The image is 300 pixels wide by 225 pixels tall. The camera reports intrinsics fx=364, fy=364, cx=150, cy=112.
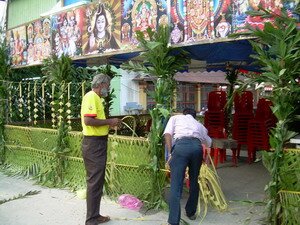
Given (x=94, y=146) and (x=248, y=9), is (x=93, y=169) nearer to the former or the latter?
(x=94, y=146)

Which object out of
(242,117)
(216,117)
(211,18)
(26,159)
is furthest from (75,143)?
(242,117)

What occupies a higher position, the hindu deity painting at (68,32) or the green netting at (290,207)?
the hindu deity painting at (68,32)

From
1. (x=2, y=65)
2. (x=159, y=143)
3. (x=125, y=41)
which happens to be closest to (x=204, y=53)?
(x=125, y=41)

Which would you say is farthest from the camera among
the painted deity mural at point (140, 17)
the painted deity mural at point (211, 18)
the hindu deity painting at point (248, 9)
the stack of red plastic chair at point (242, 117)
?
the stack of red plastic chair at point (242, 117)

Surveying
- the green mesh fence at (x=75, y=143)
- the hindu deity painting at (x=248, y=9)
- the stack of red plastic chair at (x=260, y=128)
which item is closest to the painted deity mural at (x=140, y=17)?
the hindu deity painting at (x=248, y=9)

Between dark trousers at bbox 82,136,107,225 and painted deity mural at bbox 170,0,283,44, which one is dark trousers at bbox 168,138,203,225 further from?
painted deity mural at bbox 170,0,283,44

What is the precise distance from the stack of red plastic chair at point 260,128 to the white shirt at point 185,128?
11.0 ft

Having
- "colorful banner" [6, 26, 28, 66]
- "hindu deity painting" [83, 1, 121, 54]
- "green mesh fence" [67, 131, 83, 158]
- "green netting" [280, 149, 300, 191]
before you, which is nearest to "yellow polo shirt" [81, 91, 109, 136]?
"hindu deity painting" [83, 1, 121, 54]

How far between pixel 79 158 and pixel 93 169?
193 centimetres

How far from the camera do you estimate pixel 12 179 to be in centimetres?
750

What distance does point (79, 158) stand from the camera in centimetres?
649

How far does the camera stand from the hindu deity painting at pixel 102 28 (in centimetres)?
615

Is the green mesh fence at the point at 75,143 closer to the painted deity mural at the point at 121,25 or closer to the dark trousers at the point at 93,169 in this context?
the painted deity mural at the point at 121,25

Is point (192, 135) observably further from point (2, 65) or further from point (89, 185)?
point (2, 65)
